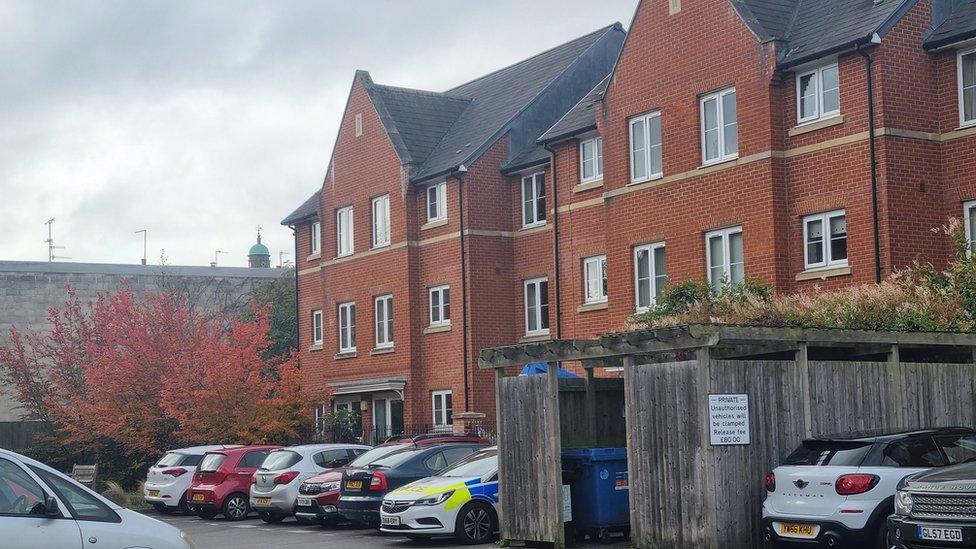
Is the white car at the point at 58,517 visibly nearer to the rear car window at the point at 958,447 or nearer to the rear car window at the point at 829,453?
the rear car window at the point at 829,453

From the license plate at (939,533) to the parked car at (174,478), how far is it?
17677 mm

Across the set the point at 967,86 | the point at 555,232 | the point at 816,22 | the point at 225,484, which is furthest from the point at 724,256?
the point at 225,484

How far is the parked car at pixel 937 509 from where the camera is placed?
1232 cm

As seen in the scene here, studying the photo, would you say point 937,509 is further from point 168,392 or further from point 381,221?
point 381,221

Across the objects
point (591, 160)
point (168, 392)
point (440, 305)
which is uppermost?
point (591, 160)

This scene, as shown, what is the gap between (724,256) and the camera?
26641mm

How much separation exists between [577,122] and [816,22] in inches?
291

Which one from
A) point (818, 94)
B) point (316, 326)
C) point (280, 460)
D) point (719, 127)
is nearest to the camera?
point (280, 460)

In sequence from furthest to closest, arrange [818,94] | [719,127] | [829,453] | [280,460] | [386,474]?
1. [719,127]
2. [818,94]
3. [280,460]
4. [386,474]
5. [829,453]

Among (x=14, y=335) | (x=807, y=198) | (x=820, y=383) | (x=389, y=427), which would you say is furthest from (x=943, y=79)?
(x=14, y=335)

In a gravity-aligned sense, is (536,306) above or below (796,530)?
above

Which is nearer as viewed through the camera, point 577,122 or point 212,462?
point 212,462

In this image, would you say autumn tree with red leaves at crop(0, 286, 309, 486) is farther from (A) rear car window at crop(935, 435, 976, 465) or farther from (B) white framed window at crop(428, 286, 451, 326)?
(A) rear car window at crop(935, 435, 976, 465)

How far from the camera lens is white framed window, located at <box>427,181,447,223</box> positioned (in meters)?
36.0
